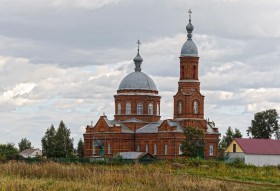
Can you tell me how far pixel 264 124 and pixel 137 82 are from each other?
17.4 metres

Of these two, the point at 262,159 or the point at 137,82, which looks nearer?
the point at 262,159

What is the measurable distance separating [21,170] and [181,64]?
45.4 metres

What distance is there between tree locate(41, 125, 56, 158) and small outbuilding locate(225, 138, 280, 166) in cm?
2250

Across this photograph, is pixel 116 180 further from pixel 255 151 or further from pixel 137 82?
pixel 137 82

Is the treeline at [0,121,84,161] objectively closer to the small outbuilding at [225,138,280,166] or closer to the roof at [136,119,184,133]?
the roof at [136,119,184,133]

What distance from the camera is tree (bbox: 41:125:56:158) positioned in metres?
93.6

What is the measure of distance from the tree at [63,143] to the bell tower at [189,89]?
15.9 meters

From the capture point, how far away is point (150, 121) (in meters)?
90.9

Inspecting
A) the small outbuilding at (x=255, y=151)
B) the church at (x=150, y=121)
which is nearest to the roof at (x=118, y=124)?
the church at (x=150, y=121)

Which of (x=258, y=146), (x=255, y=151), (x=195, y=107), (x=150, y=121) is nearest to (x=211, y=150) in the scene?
(x=195, y=107)

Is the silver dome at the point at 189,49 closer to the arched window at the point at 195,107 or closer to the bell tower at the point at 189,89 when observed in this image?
the bell tower at the point at 189,89

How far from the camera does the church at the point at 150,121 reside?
84250mm

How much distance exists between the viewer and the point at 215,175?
44.2 m

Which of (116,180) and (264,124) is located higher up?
(264,124)
